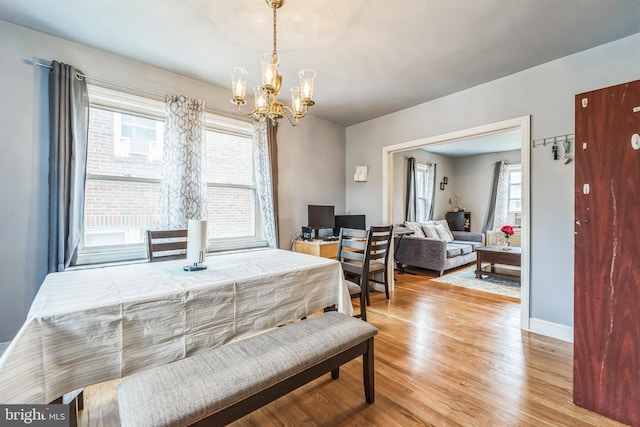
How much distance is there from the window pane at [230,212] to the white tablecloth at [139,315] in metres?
1.40

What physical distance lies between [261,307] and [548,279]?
271 centimetres

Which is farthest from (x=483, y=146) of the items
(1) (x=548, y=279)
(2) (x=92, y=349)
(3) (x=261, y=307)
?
(2) (x=92, y=349)

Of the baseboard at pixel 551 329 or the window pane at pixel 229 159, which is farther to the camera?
the window pane at pixel 229 159

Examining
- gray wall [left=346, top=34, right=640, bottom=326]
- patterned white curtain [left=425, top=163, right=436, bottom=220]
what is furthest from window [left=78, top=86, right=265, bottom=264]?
patterned white curtain [left=425, top=163, right=436, bottom=220]

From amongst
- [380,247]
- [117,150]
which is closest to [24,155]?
[117,150]

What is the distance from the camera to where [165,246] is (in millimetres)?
2221

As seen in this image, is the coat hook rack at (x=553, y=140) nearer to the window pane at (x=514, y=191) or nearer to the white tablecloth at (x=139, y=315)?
the white tablecloth at (x=139, y=315)

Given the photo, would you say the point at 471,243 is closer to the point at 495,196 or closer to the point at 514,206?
the point at 495,196

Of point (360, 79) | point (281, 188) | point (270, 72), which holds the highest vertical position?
point (360, 79)

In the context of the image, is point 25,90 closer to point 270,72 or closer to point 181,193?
point 181,193

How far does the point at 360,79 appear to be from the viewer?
9.67 feet

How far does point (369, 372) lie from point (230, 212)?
8.21 ft

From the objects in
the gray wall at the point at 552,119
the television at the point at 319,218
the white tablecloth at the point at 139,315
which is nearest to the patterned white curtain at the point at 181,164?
the white tablecloth at the point at 139,315

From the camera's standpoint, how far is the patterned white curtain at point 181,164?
2.75 meters
